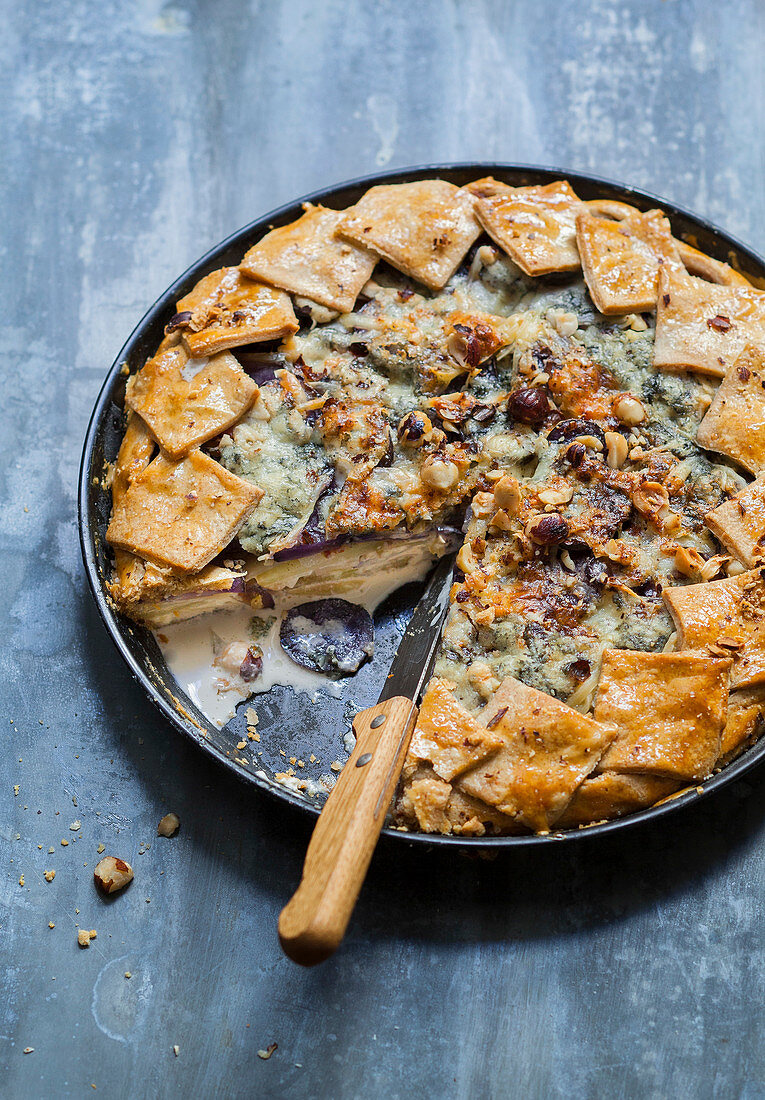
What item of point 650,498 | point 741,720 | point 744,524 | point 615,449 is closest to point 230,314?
point 615,449

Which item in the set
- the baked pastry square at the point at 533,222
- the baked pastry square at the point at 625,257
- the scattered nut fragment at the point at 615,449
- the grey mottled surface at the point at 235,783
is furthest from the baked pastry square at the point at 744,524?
the baked pastry square at the point at 533,222

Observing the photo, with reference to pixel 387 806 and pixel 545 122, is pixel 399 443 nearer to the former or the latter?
pixel 387 806

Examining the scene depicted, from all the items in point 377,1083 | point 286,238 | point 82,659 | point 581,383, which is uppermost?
point 286,238

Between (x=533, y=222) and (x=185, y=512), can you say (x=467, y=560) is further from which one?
(x=533, y=222)

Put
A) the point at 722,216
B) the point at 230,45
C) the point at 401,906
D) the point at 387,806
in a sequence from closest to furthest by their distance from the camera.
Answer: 1. the point at 387,806
2. the point at 401,906
3. the point at 722,216
4. the point at 230,45

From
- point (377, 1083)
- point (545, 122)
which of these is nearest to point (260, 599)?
point (377, 1083)

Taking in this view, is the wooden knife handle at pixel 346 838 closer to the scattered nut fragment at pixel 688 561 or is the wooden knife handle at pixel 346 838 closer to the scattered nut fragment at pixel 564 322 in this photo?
the scattered nut fragment at pixel 688 561

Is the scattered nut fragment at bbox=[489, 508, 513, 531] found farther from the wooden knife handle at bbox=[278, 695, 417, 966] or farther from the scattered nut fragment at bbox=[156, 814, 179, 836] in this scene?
the scattered nut fragment at bbox=[156, 814, 179, 836]
